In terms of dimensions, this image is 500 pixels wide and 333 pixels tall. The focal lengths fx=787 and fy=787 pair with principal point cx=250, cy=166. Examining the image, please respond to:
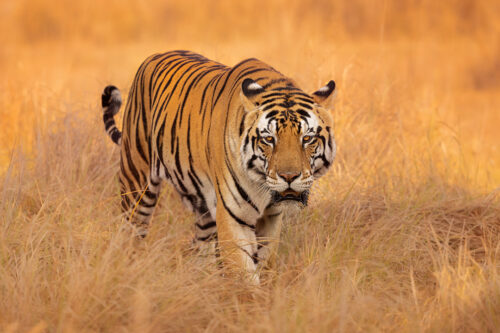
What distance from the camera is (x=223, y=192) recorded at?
143 inches

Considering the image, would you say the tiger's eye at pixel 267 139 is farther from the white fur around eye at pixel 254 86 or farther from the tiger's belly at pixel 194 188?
the tiger's belly at pixel 194 188

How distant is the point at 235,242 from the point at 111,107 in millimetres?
1579

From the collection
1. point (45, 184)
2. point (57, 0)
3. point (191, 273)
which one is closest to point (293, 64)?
point (45, 184)

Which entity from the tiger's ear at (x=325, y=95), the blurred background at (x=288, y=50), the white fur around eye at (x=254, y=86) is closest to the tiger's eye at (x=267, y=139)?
the white fur around eye at (x=254, y=86)

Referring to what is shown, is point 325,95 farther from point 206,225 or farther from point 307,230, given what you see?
point 206,225

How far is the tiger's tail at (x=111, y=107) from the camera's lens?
4.72 meters

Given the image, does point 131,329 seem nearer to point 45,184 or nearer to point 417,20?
point 45,184

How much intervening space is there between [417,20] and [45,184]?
952cm

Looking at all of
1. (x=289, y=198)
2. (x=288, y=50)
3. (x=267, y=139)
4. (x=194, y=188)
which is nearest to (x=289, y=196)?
(x=289, y=198)

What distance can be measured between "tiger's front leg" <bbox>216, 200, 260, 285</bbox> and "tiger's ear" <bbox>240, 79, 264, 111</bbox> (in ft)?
1.61

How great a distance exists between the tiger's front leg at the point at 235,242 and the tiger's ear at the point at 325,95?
0.65 m

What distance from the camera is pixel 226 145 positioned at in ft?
11.9

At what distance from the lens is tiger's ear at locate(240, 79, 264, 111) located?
349 centimetres

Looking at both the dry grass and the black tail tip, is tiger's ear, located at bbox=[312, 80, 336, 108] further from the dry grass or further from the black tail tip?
the black tail tip
